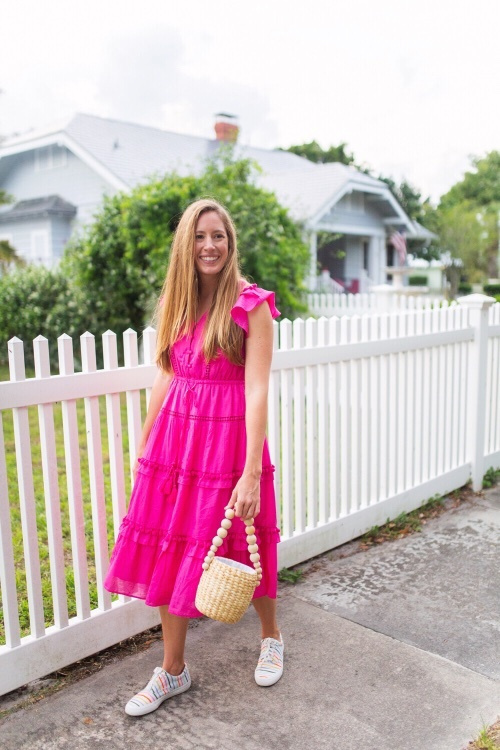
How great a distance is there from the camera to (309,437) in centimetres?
390

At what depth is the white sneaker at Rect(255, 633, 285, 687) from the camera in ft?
8.82

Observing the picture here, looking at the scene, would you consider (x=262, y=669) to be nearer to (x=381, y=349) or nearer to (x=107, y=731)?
(x=107, y=731)

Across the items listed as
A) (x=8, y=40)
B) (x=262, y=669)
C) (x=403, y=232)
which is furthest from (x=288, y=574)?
(x=403, y=232)

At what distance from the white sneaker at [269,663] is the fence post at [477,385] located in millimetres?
2994

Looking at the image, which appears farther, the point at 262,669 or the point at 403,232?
the point at 403,232

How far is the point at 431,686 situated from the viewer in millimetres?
2678

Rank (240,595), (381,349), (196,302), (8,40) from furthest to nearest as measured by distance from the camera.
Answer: (8,40) < (381,349) < (196,302) < (240,595)

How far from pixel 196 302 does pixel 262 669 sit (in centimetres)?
149

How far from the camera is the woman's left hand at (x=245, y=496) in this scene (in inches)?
95.3

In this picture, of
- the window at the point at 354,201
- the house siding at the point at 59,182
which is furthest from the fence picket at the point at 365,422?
the window at the point at 354,201

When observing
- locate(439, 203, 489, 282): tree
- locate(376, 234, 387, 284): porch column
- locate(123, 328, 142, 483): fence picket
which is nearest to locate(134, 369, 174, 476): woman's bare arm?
locate(123, 328, 142, 483): fence picket

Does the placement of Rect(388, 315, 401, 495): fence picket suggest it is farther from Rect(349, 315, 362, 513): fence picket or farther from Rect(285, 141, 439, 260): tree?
Rect(285, 141, 439, 260): tree

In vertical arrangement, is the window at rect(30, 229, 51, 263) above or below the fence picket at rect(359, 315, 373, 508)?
above

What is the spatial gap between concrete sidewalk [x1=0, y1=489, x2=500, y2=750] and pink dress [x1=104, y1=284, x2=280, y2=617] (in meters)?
0.43
